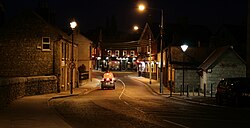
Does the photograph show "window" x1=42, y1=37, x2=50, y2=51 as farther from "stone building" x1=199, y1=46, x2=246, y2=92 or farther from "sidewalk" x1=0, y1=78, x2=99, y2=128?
"sidewalk" x1=0, y1=78, x2=99, y2=128

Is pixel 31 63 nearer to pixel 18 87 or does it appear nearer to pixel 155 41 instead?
pixel 18 87

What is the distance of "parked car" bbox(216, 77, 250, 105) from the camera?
2330 cm

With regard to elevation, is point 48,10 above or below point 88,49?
above

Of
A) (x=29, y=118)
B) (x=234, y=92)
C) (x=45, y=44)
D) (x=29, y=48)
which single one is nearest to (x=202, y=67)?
(x=234, y=92)

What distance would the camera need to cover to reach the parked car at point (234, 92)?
23.3 metres

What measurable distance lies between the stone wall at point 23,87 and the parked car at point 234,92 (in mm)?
13447

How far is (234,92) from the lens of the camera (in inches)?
935

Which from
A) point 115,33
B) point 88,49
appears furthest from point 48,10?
point 115,33

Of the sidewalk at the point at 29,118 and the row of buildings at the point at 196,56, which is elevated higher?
the row of buildings at the point at 196,56

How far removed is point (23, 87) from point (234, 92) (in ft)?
49.1

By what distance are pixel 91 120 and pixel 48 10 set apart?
96.3ft

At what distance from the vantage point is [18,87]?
26.5 metres

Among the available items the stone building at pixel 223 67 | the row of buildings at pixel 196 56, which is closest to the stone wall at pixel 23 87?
the row of buildings at pixel 196 56

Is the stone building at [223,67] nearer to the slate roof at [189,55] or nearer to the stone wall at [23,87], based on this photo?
the slate roof at [189,55]
